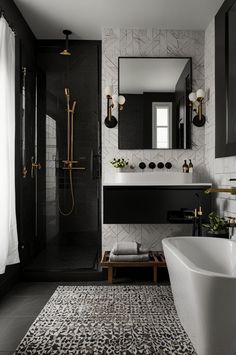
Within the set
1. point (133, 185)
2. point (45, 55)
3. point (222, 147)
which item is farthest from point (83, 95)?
point (222, 147)

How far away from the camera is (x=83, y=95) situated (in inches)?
163

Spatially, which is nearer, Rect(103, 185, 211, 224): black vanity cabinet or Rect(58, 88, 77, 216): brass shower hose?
Rect(103, 185, 211, 224): black vanity cabinet

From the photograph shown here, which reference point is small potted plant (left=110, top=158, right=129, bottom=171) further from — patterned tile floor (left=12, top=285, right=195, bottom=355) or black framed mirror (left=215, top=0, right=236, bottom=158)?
patterned tile floor (left=12, top=285, right=195, bottom=355)

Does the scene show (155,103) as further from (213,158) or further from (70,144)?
(70,144)

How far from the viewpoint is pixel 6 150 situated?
8.91 feet

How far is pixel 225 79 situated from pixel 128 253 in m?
2.03

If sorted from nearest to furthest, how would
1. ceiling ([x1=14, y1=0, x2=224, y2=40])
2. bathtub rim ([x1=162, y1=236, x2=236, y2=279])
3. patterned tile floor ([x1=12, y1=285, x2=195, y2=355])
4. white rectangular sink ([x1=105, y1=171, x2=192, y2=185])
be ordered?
bathtub rim ([x1=162, y1=236, x2=236, y2=279])
patterned tile floor ([x1=12, y1=285, x2=195, y2=355])
ceiling ([x1=14, y1=0, x2=224, y2=40])
white rectangular sink ([x1=105, y1=171, x2=192, y2=185])

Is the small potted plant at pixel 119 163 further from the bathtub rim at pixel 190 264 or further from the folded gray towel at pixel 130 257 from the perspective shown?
the bathtub rim at pixel 190 264

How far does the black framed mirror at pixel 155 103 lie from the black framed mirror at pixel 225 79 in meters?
0.47

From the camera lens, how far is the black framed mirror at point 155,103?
12.3ft

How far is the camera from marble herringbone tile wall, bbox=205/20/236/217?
3152 mm

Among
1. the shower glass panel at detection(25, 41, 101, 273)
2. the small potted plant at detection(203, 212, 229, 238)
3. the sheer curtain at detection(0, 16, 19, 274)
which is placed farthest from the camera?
the shower glass panel at detection(25, 41, 101, 273)

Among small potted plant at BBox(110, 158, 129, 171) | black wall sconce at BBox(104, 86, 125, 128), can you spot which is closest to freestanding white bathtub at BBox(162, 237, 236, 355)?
small potted plant at BBox(110, 158, 129, 171)

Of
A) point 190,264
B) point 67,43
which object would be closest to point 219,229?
point 190,264
